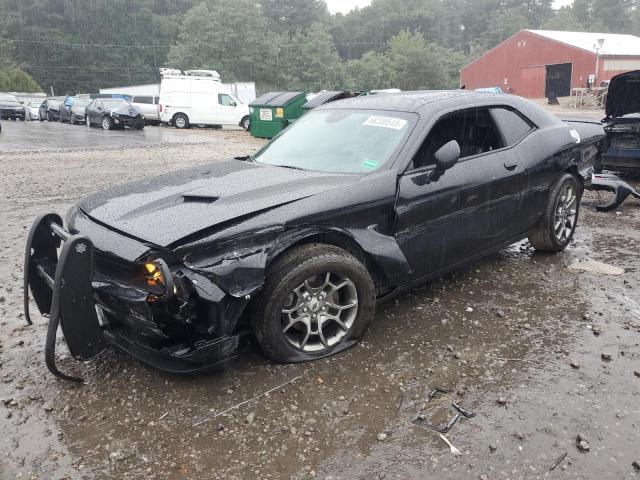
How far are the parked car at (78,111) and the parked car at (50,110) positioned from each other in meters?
3.22

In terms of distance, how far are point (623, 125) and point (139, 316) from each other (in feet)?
25.8

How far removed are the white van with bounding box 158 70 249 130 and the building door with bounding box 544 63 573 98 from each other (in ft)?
87.5

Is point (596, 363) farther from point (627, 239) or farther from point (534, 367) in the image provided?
point (627, 239)

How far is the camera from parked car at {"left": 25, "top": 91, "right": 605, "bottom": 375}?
2768 mm

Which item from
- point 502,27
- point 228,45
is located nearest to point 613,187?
point 228,45

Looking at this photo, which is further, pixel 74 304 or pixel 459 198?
pixel 459 198

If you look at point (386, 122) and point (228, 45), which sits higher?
point (228, 45)

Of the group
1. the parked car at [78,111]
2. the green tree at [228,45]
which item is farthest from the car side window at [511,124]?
the green tree at [228,45]

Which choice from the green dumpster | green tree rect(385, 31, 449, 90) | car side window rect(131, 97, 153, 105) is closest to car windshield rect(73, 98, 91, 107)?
car side window rect(131, 97, 153, 105)

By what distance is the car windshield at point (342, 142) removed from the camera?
3.72 meters

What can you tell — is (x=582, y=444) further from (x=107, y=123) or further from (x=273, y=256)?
(x=107, y=123)

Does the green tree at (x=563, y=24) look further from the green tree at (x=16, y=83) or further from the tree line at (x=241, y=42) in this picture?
the green tree at (x=16, y=83)

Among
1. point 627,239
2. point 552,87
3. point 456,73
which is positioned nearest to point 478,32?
point 456,73

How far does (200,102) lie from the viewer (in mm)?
24938
